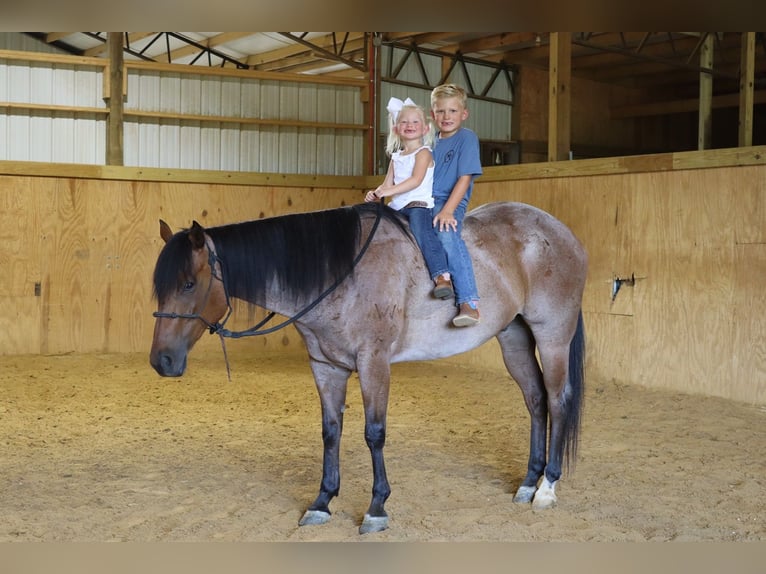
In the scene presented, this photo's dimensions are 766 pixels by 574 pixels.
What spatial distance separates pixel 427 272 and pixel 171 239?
0.97 meters

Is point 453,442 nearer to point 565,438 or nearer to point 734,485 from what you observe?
point 565,438

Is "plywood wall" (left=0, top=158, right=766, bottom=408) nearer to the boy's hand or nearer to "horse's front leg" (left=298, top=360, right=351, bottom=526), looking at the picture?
"horse's front leg" (left=298, top=360, right=351, bottom=526)

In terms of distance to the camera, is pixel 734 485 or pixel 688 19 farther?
pixel 734 485

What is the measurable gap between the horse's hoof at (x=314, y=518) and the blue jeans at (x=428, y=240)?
3.27 ft

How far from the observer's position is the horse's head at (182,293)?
2.58 m

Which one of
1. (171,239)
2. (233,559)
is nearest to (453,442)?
(171,239)

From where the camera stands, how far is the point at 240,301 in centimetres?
287

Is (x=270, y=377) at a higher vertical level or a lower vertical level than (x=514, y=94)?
lower

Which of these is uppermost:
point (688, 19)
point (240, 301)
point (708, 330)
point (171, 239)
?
point (688, 19)

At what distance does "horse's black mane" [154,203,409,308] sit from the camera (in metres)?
2.71

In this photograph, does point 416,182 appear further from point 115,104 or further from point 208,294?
point 115,104

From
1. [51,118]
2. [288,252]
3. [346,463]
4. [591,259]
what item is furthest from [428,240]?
[51,118]

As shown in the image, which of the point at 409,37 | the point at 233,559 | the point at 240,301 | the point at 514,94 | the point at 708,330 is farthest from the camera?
the point at 514,94

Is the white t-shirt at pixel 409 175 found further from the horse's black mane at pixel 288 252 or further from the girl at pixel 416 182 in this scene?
the horse's black mane at pixel 288 252
